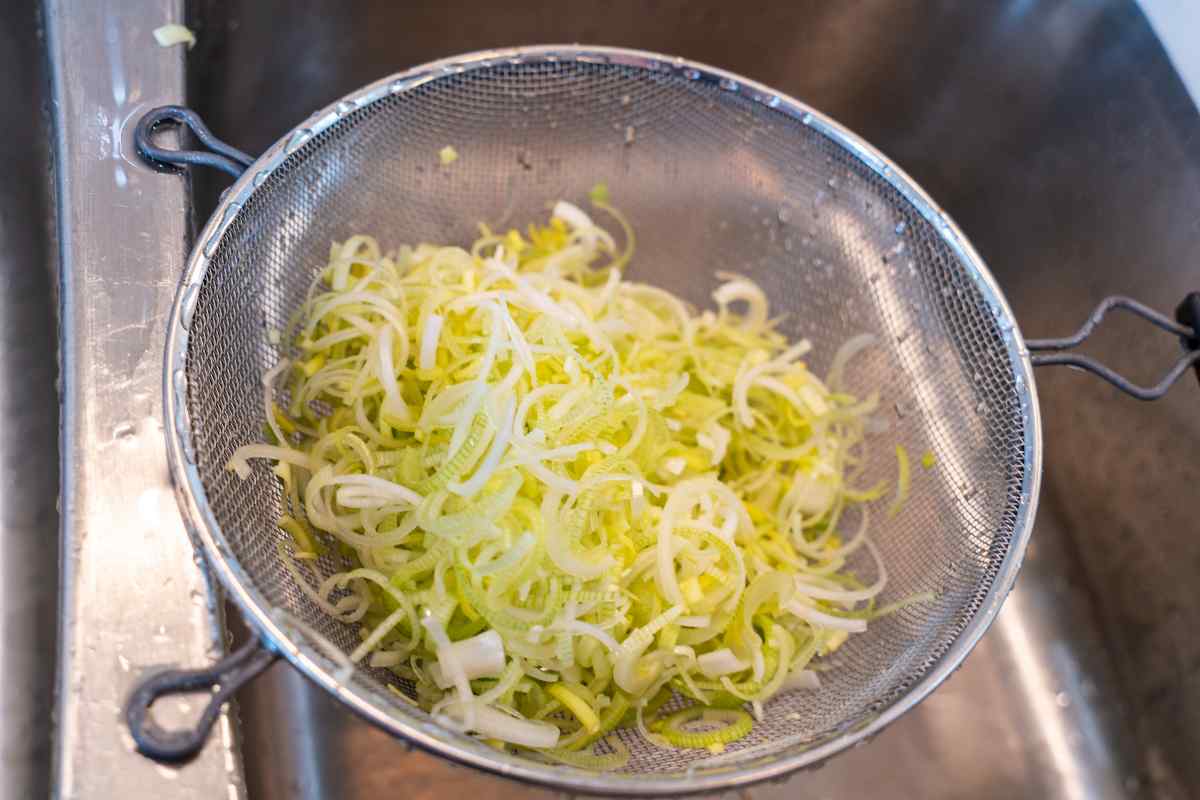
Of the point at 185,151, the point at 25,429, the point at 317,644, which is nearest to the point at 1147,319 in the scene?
the point at 317,644

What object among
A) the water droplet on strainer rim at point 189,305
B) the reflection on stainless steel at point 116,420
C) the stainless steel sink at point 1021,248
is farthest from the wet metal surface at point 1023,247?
the water droplet on strainer rim at point 189,305

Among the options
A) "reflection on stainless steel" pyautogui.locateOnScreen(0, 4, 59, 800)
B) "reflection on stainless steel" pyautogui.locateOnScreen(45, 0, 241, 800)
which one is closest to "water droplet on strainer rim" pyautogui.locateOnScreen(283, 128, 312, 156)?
"reflection on stainless steel" pyautogui.locateOnScreen(45, 0, 241, 800)

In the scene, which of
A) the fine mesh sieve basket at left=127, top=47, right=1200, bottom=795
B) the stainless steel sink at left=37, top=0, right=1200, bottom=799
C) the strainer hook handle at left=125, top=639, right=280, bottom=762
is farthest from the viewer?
the stainless steel sink at left=37, top=0, right=1200, bottom=799

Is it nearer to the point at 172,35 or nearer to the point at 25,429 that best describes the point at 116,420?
the point at 25,429

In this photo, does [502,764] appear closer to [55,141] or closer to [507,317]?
[507,317]

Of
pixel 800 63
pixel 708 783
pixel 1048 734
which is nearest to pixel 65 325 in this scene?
pixel 708 783

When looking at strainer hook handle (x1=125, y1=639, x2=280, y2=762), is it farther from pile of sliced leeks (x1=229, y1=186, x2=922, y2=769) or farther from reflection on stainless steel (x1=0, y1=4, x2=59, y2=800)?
reflection on stainless steel (x1=0, y1=4, x2=59, y2=800)
